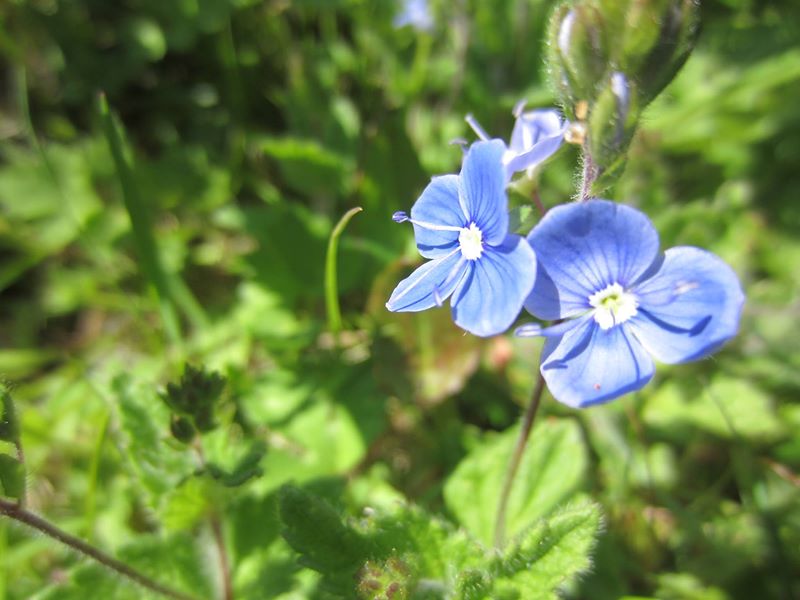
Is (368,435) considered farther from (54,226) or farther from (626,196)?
(54,226)

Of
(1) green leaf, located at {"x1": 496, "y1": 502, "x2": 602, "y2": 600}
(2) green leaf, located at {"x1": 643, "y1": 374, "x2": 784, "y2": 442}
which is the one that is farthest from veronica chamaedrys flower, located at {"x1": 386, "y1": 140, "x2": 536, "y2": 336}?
(2) green leaf, located at {"x1": 643, "y1": 374, "x2": 784, "y2": 442}

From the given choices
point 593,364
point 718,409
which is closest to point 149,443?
point 593,364

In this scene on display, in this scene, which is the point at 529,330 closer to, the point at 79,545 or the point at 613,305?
the point at 613,305

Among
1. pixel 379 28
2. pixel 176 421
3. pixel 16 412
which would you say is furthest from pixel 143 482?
pixel 379 28

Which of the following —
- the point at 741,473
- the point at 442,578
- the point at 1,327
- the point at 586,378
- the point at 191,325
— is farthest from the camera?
the point at 1,327

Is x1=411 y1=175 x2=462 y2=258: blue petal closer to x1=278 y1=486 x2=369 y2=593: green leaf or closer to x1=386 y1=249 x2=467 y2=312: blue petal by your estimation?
x1=386 y1=249 x2=467 y2=312: blue petal
